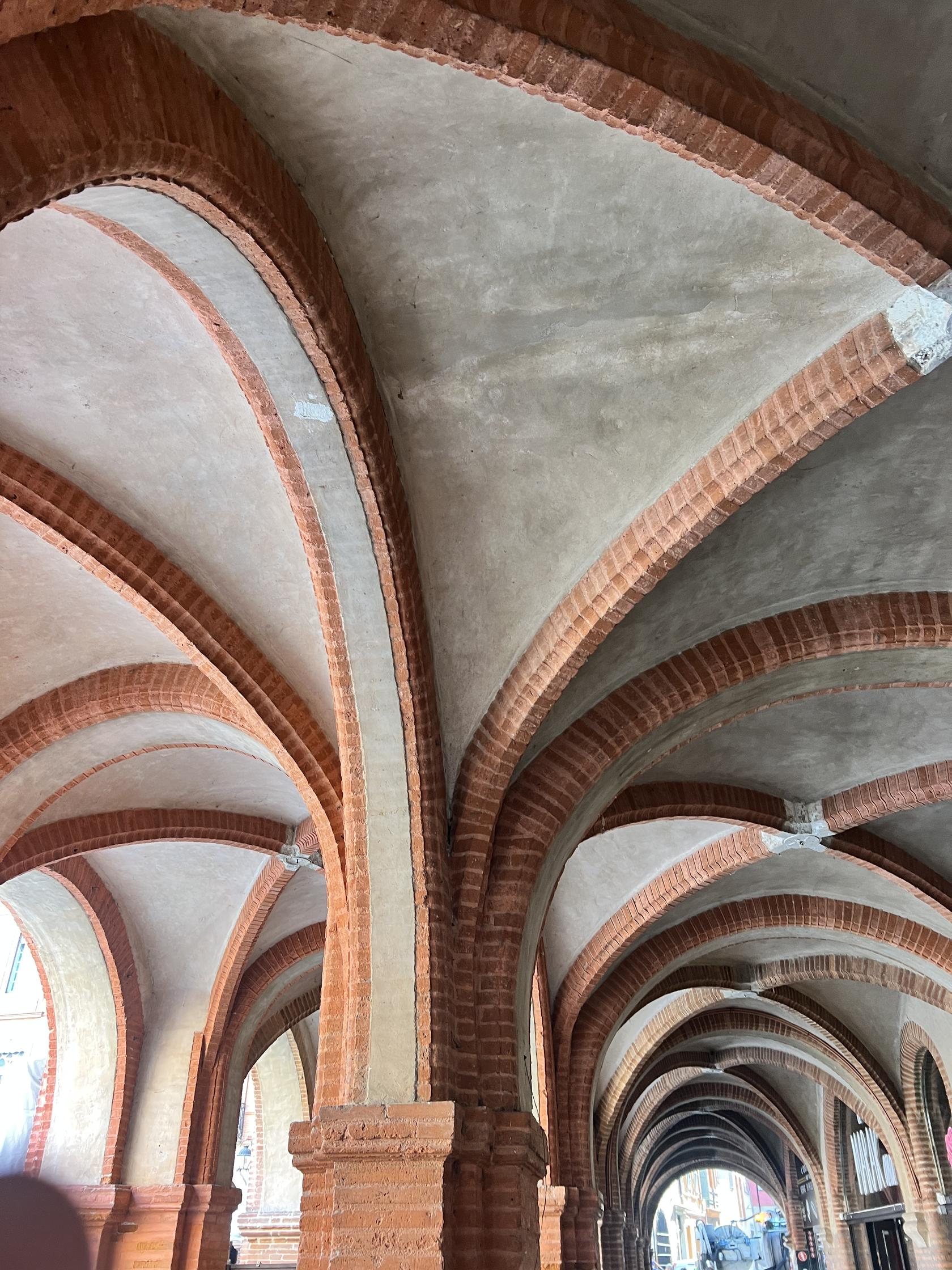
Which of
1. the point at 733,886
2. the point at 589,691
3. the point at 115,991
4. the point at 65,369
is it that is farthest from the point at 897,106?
the point at 115,991

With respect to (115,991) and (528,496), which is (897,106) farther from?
(115,991)

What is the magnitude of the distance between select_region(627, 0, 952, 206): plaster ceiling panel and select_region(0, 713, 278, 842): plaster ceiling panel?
5.63 metres

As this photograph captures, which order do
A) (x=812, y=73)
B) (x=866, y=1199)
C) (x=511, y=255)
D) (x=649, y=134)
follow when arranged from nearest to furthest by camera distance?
(x=649, y=134), (x=812, y=73), (x=511, y=255), (x=866, y=1199)

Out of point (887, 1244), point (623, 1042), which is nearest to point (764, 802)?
point (623, 1042)

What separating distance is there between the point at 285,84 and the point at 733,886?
379 inches

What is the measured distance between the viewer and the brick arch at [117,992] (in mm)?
11180

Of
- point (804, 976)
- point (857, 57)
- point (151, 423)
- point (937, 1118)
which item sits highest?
point (151, 423)

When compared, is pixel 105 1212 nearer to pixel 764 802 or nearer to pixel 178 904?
pixel 178 904

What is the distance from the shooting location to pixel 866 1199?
19.9m

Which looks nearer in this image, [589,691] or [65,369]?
[65,369]

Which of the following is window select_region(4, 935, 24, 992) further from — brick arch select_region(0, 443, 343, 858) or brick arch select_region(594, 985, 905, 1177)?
brick arch select_region(0, 443, 343, 858)

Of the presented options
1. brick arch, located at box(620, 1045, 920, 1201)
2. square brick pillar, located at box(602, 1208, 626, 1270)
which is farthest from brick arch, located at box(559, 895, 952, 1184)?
square brick pillar, located at box(602, 1208, 626, 1270)

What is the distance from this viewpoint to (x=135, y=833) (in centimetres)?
995

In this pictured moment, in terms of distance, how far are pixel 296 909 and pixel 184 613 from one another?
6382mm
